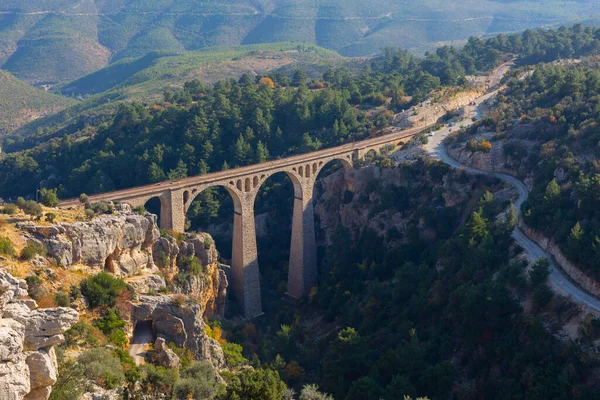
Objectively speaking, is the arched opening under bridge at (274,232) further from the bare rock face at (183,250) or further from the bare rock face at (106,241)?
the bare rock face at (106,241)

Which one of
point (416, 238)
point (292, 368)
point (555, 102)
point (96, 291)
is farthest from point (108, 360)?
point (555, 102)

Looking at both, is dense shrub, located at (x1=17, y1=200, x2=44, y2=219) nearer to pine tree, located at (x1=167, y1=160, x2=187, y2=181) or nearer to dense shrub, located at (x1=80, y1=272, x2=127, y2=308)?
dense shrub, located at (x1=80, y1=272, x2=127, y2=308)

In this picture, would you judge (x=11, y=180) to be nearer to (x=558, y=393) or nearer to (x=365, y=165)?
(x=365, y=165)

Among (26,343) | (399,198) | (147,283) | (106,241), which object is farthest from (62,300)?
(399,198)

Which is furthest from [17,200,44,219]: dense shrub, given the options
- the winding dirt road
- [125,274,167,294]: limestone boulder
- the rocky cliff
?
the rocky cliff

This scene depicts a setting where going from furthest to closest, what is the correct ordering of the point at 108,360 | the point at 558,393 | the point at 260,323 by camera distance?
the point at 260,323
the point at 558,393
the point at 108,360

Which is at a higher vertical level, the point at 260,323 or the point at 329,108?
the point at 329,108
